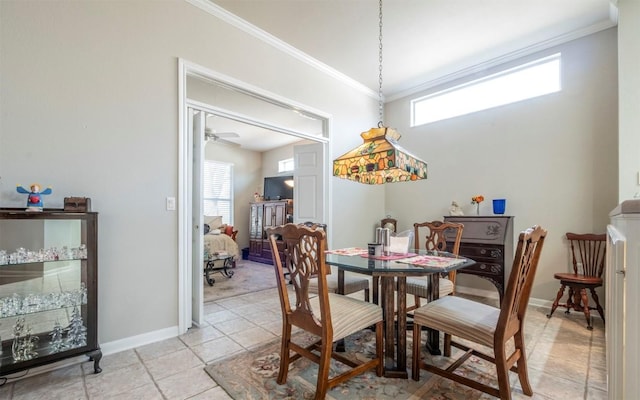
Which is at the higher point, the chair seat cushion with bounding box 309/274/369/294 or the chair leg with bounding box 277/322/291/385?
the chair seat cushion with bounding box 309/274/369/294

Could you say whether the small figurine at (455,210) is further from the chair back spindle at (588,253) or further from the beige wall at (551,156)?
the chair back spindle at (588,253)

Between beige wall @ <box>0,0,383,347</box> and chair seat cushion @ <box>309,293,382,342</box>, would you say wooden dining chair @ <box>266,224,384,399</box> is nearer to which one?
chair seat cushion @ <box>309,293,382,342</box>

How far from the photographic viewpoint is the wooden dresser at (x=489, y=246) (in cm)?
318

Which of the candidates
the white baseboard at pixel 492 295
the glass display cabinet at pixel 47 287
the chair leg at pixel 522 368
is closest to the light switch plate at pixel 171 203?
the glass display cabinet at pixel 47 287

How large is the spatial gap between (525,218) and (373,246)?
7.74 ft

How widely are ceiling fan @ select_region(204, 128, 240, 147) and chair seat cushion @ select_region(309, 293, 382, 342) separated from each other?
370cm

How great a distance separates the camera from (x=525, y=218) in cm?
346

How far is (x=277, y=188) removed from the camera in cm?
697

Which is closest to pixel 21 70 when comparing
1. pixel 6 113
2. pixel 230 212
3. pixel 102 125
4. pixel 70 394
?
pixel 6 113

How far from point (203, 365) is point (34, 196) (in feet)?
5.05

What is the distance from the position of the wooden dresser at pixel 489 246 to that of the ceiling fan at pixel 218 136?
13.1 ft

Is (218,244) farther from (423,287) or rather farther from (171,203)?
(423,287)

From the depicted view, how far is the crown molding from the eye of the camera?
275cm

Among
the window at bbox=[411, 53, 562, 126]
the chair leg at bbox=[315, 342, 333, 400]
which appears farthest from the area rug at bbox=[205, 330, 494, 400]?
the window at bbox=[411, 53, 562, 126]
